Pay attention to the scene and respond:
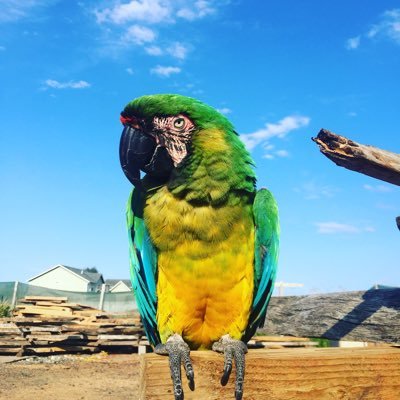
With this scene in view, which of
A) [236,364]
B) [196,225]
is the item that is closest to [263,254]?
[196,225]

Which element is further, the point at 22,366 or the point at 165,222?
the point at 22,366

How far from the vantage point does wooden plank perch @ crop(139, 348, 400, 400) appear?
4.94 feet

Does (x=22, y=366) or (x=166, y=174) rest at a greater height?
(x=166, y=174)

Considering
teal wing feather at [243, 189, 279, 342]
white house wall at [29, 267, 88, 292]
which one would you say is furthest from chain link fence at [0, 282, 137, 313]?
white house wall at [29, 267, 88, 292]

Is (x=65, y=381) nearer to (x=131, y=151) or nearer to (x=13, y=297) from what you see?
(x=131, y=151)

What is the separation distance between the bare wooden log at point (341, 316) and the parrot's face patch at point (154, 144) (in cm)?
169

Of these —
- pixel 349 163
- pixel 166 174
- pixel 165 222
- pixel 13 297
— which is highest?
pixel 349 163

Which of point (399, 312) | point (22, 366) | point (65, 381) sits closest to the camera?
point (399, 312)

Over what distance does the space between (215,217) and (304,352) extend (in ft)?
2.94

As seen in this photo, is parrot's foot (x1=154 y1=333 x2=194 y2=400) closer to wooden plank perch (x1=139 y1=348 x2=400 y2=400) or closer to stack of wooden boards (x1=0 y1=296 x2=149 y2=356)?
wooden plank perch (x1=139 y1=348 x2=400 y2=400)

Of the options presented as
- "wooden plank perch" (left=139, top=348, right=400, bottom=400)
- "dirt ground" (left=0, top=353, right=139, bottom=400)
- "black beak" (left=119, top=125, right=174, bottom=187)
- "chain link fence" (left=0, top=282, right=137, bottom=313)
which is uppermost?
"black beak" (left=119, top=125, right=174, bottom=187)

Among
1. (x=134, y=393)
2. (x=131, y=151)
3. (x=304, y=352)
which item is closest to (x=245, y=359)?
(x=304, y=352)

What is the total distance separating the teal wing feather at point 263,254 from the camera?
2.45 meters

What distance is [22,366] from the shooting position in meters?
10.3
